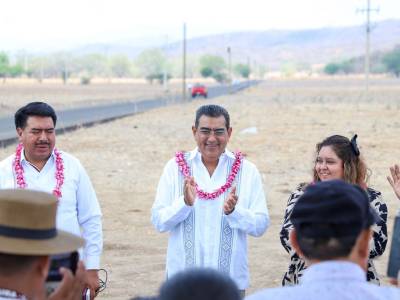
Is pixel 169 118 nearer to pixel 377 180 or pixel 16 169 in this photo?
pixel 377 180

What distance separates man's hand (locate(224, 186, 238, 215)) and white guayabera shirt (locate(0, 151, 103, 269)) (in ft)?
2.94

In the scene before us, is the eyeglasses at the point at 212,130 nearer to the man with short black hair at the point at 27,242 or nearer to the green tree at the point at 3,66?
the man with short black hair at the point at 27,242

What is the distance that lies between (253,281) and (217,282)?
24.3 ft

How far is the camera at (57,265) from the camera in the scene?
3.63m

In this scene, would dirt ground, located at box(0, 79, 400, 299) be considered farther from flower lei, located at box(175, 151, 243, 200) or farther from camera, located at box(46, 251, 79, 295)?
camera, located at box(46, 251, 79, 295)

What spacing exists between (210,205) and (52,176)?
3.43ft

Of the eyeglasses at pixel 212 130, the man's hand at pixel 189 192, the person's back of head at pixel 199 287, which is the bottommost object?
the man's hand at pixel 189 192

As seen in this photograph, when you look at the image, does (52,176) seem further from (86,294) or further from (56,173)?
(86,294)

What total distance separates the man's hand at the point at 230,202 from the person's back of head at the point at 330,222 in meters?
2.59

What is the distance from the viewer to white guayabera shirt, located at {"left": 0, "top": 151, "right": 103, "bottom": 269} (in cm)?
583

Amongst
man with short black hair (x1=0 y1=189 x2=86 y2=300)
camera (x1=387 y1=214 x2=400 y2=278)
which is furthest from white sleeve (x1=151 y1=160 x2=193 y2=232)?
camera (x1=387 y1=214 x2=400 y2=278)

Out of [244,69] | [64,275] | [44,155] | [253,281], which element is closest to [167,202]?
[44,155]

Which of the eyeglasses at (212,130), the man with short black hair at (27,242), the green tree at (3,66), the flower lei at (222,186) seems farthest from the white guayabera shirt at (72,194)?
the green tree at (3,66)

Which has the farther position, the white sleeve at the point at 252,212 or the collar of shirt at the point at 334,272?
the white sleeve at the point at 252,212
